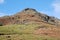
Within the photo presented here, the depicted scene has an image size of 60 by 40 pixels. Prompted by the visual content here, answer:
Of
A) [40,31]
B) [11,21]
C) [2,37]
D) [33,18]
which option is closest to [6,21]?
[11,21]

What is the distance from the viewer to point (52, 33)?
67250 millimetres

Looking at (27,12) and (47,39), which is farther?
A: (27,12)

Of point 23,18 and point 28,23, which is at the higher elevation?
point 23,18

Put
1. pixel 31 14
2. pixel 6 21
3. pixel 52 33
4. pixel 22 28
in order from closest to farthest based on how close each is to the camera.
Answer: pixel 52 33
pixel 22 28
pixel 6 21
pixel 31 14

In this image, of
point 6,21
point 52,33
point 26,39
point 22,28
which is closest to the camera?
point 26,39

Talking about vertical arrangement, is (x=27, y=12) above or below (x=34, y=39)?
above

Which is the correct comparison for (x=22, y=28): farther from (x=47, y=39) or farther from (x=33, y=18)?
(x=33, y=18)

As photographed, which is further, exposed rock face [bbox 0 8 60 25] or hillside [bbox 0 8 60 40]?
exposed rock face [bbox 0 8 60 25]

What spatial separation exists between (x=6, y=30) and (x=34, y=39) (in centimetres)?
1491

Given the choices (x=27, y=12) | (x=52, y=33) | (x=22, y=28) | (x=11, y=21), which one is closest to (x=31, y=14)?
(x=27, y=12)

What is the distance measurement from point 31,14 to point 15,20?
33.3 feet

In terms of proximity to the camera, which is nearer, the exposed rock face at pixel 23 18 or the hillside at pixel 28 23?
the hillside at pixel 28 23

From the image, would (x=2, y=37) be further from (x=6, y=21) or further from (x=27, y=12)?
(x=27, y=12)

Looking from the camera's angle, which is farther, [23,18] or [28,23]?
[23,18]
